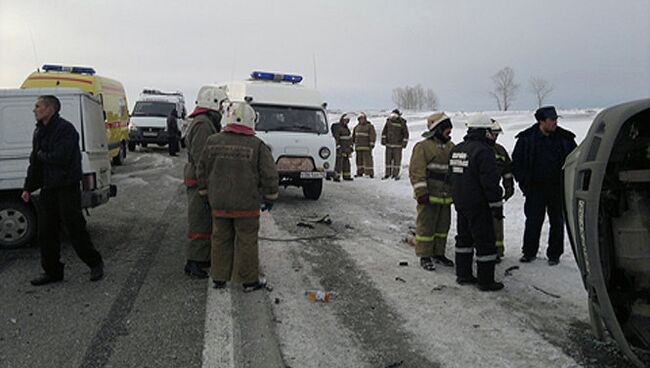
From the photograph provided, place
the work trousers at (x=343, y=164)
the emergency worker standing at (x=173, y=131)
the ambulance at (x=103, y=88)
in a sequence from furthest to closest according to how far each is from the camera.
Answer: the emergency worker standing at (x=173, y=131)
the work trousers at (x=343, y=164)
the ambulance at (x=103, y=88)

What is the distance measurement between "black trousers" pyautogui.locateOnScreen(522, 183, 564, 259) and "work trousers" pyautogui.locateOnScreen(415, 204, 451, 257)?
0.97 meters

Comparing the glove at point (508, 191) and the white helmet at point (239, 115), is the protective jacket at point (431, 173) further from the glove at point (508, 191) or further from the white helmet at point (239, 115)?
the white helmet at point (239, 115)

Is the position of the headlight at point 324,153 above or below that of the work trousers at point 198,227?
above

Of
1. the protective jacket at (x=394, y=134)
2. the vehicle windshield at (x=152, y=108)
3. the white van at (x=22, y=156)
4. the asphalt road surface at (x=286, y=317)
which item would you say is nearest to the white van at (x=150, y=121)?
the vehicle windshield at (x=152, y=108)

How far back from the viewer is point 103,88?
13.8 m

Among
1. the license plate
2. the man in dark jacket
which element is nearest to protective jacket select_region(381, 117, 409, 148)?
the license plate

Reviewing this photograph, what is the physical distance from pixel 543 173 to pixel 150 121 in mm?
17465

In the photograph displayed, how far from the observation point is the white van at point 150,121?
20375 mm

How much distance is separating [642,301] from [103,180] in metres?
6.62

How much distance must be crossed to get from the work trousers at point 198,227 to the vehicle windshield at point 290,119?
15.2ft

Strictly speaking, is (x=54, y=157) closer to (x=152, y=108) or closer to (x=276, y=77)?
(x=276, y=77)

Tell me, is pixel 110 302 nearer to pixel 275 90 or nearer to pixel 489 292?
pixel 489 292

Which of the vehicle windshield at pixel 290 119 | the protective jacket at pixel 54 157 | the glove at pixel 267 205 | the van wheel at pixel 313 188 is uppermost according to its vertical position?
the vehicle windshield at pixel 290 119

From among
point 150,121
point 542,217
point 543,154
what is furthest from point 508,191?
point 150,121
